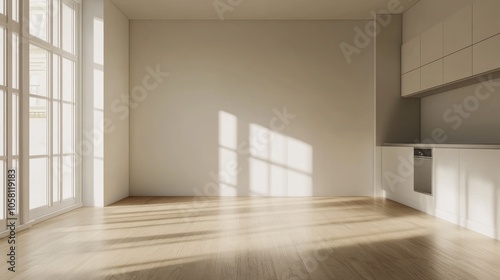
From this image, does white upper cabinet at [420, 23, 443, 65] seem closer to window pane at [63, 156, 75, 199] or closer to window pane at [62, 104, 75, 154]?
window pane at [62, 104, 75, 154]

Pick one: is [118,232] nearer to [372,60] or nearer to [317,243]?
[317,243]

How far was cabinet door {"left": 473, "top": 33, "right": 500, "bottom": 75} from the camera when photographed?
3848mm

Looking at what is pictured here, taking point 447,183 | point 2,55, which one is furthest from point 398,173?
point 2,55

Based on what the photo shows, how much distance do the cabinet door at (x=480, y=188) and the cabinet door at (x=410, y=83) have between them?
171 centimetres

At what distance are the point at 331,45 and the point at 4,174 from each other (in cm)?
471

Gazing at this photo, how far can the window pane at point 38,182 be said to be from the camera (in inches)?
171

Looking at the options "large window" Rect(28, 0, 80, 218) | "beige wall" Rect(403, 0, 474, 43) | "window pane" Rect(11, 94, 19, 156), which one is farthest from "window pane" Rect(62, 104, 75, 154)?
"beige wall" Rect(403, 0, 474, 43)

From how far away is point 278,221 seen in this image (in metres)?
4.49

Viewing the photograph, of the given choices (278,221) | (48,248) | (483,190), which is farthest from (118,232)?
(483,190)

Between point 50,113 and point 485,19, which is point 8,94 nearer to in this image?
point 50,113

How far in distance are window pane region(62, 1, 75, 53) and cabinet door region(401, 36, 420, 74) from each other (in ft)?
14.1

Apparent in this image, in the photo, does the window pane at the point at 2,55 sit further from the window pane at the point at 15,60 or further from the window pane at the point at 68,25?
the window pane at the point at 68,25

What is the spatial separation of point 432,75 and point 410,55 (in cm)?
88

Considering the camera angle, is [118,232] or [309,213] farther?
[309,213]
